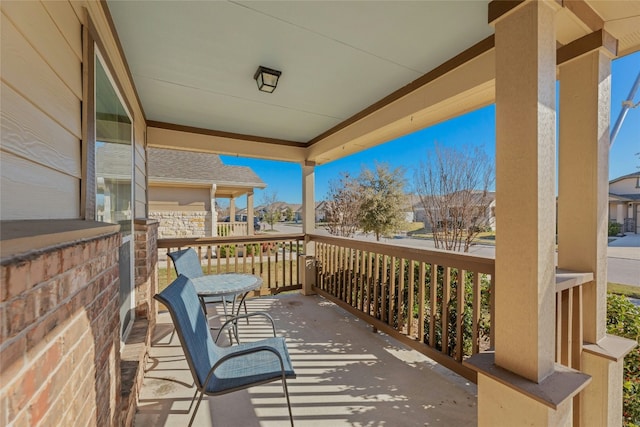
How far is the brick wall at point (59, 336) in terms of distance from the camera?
0.57 metres

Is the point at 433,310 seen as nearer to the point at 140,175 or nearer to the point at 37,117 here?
the point at 37,117

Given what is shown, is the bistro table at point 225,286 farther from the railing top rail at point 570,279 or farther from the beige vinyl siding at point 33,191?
the railing top rail at point 570,279

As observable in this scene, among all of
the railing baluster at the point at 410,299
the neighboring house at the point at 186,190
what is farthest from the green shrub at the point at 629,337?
the neighboring house at the point at 186,190

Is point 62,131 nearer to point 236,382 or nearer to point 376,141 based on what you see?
point 236,382

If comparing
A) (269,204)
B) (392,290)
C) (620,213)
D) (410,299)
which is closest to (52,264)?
(410,299)

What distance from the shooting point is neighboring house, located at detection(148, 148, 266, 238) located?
28.6 feet

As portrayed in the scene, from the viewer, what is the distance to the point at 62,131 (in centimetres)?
124

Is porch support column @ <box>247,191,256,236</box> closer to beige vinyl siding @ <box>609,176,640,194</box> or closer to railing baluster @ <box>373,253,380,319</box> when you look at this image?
railing baluster @ <box>373,253,380,319</box>

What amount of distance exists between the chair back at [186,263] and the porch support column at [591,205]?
3642mm

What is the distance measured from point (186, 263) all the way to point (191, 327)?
1.84 metres

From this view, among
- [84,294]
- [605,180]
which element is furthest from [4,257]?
[605,180]

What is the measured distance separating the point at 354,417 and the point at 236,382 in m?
0.95

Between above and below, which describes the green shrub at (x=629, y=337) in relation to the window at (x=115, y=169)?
below

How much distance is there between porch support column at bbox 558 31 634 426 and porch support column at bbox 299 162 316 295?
144 inches
